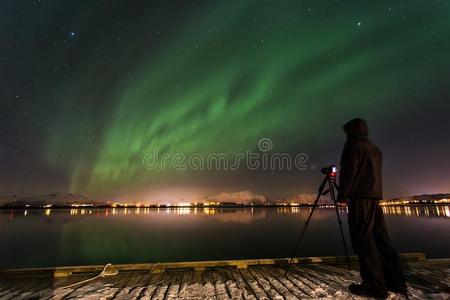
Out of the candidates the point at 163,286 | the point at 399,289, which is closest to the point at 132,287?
the point at 163,286

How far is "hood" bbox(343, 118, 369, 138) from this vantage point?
4.21 meters

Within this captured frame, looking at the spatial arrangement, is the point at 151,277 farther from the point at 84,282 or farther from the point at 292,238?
the point at 292,238

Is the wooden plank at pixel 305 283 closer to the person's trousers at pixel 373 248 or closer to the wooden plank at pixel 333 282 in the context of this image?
the wooden plank at pixel 333 282

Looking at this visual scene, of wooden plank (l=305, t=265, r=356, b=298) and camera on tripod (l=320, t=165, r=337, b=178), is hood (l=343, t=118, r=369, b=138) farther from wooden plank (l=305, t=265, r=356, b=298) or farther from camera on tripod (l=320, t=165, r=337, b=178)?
wooden plank (l=305, t=265, r=356, b=298)

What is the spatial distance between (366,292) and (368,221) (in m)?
1.07

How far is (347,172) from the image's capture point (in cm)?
401

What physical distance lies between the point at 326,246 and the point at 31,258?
2632 cm

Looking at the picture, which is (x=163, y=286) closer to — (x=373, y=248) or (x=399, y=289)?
(x=373, y=248)

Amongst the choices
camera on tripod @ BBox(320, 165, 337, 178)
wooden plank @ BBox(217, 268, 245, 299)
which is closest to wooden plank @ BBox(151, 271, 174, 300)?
wooden plank @ BBox(217, 268, 245, 299)

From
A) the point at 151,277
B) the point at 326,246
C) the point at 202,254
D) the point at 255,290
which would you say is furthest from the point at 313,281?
the point at 326,246

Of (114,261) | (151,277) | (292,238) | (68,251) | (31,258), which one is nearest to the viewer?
(151,277)

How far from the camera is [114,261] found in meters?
19.2

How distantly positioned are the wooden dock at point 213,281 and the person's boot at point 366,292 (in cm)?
15

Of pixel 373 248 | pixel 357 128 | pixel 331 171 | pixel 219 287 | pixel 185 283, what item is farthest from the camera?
pixel 331 171
